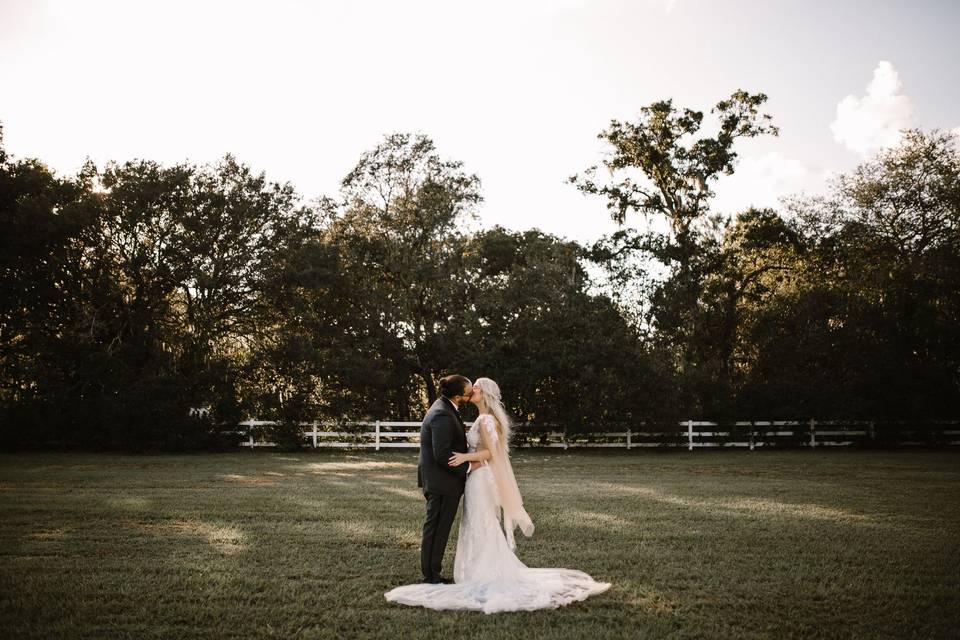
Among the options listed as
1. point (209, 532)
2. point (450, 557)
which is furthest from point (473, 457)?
point (209, 532)

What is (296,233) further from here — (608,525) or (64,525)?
(608,525)

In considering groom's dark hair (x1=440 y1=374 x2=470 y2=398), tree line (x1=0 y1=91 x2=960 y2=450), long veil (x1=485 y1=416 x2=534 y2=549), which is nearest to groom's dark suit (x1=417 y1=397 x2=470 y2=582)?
groom's dark hair (x1=440 y1=374 x2=470 y2=398)

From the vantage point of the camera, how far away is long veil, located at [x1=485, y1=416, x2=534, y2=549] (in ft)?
22.9

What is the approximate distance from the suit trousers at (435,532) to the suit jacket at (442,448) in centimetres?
9

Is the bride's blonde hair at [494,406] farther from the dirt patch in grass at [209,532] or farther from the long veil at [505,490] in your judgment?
the dirt patch in grass at [209,532]

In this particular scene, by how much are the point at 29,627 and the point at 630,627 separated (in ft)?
14.7

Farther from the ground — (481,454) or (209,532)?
(481,454)

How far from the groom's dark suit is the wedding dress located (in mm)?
146

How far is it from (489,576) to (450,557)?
1.46 meters

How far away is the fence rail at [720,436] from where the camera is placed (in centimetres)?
2547

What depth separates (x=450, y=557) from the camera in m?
7.81

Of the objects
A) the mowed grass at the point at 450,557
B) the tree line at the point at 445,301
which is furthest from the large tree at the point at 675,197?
the mowed grass at the point at 450,557

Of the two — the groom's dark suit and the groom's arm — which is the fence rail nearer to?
the groom's dark suit

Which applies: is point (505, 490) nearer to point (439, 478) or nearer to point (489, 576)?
point (439, 478)
